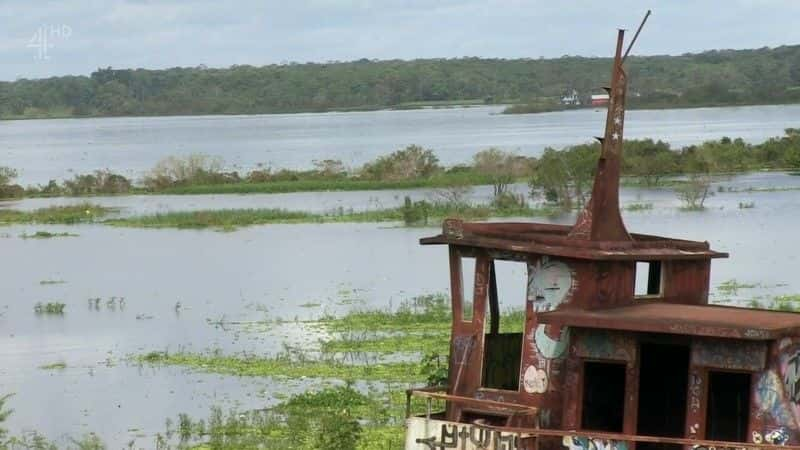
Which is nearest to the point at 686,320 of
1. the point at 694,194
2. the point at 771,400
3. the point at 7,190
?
the point at 771,400

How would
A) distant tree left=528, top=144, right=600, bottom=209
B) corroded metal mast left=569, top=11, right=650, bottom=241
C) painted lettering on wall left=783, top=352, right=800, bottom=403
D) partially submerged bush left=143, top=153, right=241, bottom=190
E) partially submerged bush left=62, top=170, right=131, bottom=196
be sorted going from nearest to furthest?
painted lettering on wall left=783, top=352, right=800, bottom=403, corroded metal mast left=569, top=11, right=650, bottom=241, distant tree left=528, top=144, right=600, bottom=209, partially submerged bush left=62, top=170, right=131, bottom=196, partially submerged bush left=143, top=153, right=241, bottom=190

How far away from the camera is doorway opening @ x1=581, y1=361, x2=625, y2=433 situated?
1420cm

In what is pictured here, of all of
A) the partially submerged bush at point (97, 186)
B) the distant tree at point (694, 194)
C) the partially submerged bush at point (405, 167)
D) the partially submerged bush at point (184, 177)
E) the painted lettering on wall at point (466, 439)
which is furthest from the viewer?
the partially submerged bush at point (184, 177)

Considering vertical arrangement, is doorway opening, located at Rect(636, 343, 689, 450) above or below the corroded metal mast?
below

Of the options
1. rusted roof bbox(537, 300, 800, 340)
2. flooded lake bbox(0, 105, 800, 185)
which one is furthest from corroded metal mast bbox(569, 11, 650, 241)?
flooded lake bbox(0, 105, 800, 185)

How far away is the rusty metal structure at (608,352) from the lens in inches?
504

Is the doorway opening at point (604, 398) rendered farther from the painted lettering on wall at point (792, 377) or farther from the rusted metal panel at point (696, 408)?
the painted lettering on wall at point (792, 377)

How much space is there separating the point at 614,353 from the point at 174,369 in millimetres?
16579

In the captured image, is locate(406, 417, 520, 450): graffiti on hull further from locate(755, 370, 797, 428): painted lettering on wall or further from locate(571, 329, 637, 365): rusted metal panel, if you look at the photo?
locate(755, 370, 797, 428): painted lettering on wall

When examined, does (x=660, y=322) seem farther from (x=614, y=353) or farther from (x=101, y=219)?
(x=101, y=219)

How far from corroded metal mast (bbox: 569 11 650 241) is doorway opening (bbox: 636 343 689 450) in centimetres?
119

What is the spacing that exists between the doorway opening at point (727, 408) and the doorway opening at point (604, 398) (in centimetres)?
91

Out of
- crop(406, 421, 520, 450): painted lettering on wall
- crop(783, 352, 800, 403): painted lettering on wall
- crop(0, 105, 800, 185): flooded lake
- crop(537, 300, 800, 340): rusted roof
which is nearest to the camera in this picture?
crop(537, 300, 800, 340): rusted roof

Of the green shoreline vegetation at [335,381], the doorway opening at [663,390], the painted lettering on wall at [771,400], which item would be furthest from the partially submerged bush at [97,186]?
the painted lettering on wall at [771,400]
